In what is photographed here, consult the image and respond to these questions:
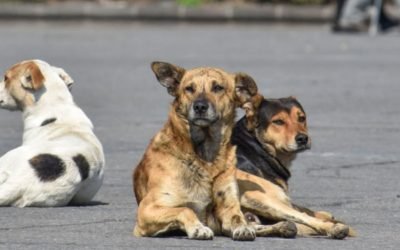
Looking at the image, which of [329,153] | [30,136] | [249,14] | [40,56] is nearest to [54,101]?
[30,136]

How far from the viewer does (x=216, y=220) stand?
8945mm

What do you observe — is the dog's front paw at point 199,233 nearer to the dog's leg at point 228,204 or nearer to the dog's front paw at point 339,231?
the dog's leg at point 228,204

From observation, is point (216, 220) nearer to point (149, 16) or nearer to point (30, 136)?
point (30, 136)

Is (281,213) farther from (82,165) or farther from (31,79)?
(31,79)

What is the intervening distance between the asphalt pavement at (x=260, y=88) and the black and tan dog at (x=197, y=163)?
5.1 inches

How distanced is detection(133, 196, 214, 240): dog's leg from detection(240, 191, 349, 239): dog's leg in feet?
1.46

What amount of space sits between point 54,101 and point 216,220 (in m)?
2.27

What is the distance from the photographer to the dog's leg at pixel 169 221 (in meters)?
8.58

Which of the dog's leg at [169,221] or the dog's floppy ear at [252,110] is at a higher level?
A: the dog's floppy ear at [252,110]

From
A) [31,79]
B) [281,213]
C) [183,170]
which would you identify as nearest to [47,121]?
[31,79]

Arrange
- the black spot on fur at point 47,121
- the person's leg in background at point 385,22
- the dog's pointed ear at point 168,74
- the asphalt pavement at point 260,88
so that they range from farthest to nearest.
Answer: the person's leg in background at point 385,22, the black spot on fur at point 47,121, the asphalt pavement at point 260,88, the dog's pointed ear at point 168,74

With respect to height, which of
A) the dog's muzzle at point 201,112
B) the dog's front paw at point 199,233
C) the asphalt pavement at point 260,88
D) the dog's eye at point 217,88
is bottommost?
the asphalt pavement at point 260,88

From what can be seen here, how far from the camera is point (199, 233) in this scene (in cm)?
857

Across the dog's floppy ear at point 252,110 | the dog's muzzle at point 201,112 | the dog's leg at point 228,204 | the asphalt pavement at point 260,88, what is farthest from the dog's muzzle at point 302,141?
the dog's muzzle at point 201,112
